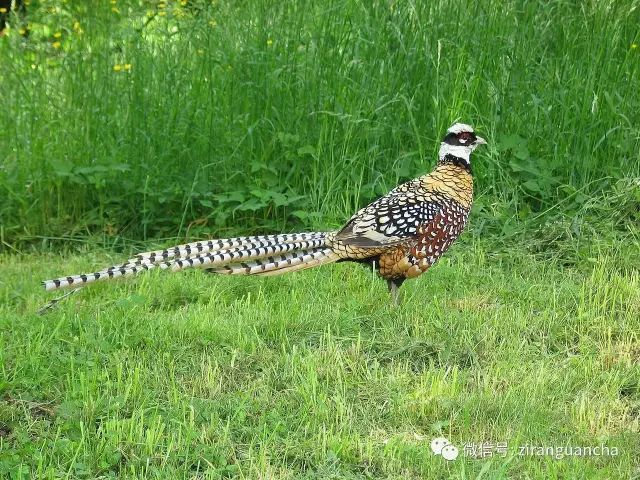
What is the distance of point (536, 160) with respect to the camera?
23.3 feet

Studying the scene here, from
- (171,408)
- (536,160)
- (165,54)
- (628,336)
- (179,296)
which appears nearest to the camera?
(171,408)

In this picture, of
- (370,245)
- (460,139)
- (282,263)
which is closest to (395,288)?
(370,245)

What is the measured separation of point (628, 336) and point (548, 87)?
2.52m

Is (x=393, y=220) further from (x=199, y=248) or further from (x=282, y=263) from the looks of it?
(x=199, y=248)

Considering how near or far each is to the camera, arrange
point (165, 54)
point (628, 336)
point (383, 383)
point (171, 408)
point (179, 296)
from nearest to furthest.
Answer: point (171, 408) → point (383, 383) → point (628, 336) → point (179, 296) → point (165, 54)

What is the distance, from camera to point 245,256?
5.40 meters

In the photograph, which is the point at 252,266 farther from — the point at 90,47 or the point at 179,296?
the point at 90,47

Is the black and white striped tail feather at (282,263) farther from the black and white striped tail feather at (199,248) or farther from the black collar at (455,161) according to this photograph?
the black collar at (455,161)

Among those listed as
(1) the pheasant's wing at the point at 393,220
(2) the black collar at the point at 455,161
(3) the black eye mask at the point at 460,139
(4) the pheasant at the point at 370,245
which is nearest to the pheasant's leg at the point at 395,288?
(4) the pheasant at the point at 370,245

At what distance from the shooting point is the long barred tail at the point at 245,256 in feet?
17.6

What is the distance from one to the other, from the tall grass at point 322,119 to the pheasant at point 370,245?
1.28m

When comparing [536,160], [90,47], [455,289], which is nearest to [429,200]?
[455,289]

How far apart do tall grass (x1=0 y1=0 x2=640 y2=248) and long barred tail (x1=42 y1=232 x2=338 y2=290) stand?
128 centimetres

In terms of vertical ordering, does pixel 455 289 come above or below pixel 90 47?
below
